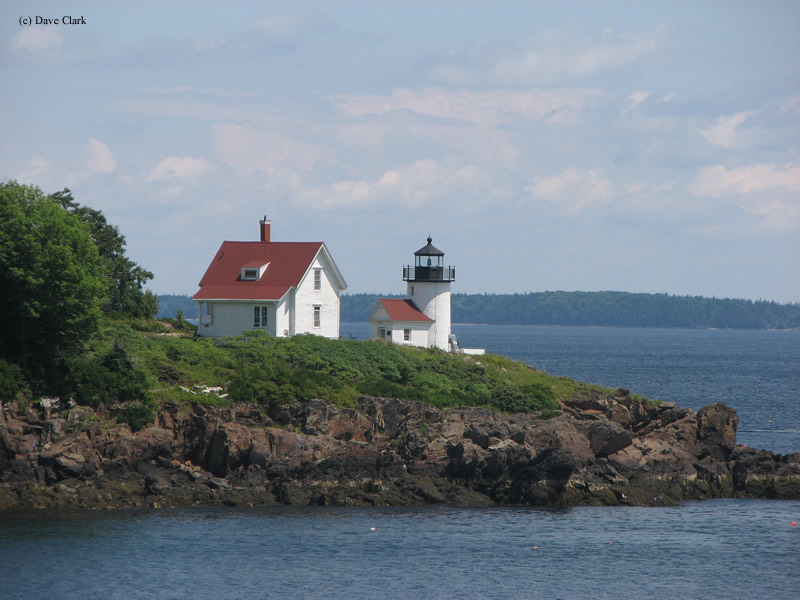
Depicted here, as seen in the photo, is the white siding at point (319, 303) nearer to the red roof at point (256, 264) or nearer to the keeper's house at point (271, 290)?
the keeper's house at point (271, 290)

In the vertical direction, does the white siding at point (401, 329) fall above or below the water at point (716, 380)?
above

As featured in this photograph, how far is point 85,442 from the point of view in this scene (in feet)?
115

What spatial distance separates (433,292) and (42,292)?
77.1ft

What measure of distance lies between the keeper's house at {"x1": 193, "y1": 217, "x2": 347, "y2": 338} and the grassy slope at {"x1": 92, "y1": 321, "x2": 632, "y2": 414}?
2010mm

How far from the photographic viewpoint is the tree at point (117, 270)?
5469 cm

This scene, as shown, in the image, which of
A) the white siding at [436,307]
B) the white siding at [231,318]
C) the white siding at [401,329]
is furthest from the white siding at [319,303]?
the white siding at [436,307]

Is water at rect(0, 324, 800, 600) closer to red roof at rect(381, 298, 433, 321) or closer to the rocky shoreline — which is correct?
the rocky shoreline

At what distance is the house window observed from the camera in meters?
50.8

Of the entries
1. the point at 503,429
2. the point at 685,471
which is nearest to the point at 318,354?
the point at 503,429

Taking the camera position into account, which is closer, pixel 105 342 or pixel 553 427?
pixel 553 427

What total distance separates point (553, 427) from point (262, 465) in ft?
37.1

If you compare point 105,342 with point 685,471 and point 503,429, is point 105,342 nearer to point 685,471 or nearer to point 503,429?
point 503,429

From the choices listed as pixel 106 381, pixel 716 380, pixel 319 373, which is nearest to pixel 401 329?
pixel 319 373

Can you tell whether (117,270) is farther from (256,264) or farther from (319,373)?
(319,373)
